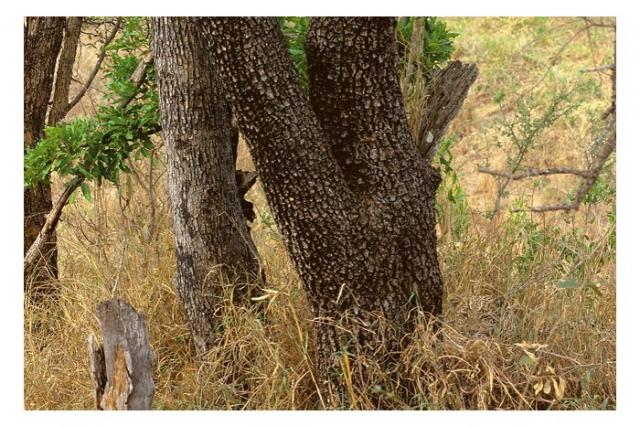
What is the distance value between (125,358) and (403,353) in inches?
43.3

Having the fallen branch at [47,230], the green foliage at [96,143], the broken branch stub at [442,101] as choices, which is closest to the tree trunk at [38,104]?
the fallen branch at [47,230]

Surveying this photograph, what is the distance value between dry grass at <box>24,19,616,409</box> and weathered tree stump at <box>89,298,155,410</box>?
1.94 feet

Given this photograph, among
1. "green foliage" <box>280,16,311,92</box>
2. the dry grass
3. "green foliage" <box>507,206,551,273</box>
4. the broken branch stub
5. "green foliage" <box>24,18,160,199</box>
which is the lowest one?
the dry grass

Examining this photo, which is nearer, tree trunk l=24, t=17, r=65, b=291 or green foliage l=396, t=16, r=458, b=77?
green foliage l=396, t=16, r=458, b=77

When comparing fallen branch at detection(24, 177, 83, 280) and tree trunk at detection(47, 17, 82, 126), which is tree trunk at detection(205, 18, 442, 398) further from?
tree trunk at detection(47, 17, 82, 126)

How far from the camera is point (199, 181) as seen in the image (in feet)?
12.6

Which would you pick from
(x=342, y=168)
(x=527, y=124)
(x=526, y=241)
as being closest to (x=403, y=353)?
(x=342, y=168)

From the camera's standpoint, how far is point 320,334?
3.51 m

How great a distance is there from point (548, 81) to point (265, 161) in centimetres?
564

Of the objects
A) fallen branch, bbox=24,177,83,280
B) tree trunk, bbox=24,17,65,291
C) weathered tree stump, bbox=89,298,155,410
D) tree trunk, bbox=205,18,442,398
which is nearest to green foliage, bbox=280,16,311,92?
tree trunk, bbox=205,18,442,398

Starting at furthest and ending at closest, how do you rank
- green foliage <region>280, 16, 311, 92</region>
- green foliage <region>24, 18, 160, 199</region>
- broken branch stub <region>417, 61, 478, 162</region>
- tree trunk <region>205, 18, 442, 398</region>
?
green foliage <region>24, 18, 160, 199</region> < broken branch stub <region>417, 61, 478, 162</region> < green foliage <region>280, 16, 311, 92</region> < tree trunk <region>205, 18, 442, 398</region>

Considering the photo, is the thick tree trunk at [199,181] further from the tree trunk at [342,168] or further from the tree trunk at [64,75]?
the tree trunk at [64,75]

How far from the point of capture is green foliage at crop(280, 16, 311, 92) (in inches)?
146

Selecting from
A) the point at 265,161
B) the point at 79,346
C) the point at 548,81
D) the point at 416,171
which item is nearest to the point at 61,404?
the point at 79,346
